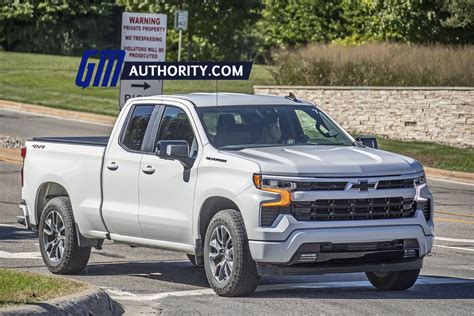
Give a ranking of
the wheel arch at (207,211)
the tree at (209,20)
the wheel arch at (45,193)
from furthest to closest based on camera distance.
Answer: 1. the tree at (209,20)
2. the wheel arch at (45,193)
3. the wheel arch at (207,211)

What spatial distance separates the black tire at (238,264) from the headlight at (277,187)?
0.41 metres

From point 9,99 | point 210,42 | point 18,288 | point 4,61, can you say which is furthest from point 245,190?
point 210,42

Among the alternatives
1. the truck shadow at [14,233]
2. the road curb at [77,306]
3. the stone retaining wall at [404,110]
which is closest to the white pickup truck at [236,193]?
the road curb at [77,306]

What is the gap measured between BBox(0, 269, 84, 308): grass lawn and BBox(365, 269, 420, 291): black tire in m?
3.04

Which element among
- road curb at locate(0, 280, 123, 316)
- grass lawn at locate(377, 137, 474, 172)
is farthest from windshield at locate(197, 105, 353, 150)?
grass lawn at locate(377, 137, 474, 172)

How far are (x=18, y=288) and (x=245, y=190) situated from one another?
7.07 feet

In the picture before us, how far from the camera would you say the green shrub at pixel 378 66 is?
33406mm

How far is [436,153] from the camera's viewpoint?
1167 inches

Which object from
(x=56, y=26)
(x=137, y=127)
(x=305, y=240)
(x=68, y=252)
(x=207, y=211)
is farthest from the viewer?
(x=56, y=26)

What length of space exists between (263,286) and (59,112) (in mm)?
25482

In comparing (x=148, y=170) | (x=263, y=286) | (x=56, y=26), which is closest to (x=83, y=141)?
(x=148, y=170)

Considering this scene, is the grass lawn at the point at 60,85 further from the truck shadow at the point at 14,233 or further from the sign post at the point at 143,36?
the truck shadow at the point at 14,233

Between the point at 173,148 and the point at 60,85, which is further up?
the point at 173,148

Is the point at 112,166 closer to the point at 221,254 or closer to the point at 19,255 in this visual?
the point at 221,254
